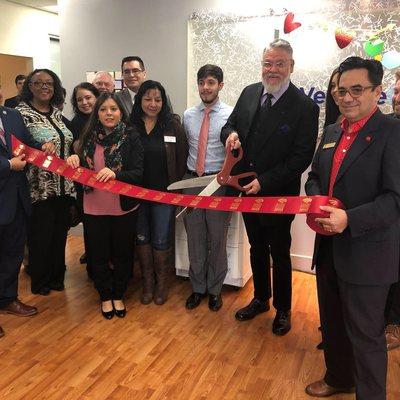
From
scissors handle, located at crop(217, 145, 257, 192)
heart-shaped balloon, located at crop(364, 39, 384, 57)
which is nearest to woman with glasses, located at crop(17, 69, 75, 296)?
scissors handle, located at crop(217, 145, 257, 192)

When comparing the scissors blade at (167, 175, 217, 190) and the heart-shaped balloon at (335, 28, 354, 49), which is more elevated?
the heart-shaped balloon at (335, 28, 354, 49)

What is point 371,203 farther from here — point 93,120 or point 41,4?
point 41,4

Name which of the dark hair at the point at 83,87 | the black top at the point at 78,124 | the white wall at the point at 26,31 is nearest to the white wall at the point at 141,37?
the dark hair at the point at 83,87

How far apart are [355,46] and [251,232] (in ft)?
5.99

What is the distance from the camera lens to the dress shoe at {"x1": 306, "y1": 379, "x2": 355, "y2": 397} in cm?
207

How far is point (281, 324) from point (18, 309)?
1875 millimetres

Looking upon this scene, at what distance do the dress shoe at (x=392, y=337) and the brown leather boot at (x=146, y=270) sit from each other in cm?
170

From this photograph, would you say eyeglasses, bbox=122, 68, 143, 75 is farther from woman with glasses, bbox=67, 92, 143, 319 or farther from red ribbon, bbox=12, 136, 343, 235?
red ribbon, bbox=12, 136, 343, 235

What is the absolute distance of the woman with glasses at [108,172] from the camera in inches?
105

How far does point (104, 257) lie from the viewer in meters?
2.81

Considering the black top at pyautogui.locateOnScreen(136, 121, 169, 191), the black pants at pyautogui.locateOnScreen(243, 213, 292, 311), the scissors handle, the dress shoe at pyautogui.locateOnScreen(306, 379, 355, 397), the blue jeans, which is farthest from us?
the blue jeans

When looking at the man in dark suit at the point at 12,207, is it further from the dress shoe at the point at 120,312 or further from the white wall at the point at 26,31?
the white wall at the point at 26,31

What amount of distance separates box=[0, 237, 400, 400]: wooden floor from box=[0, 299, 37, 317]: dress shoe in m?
0.06

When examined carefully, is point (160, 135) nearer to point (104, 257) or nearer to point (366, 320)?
point (104, 257)
